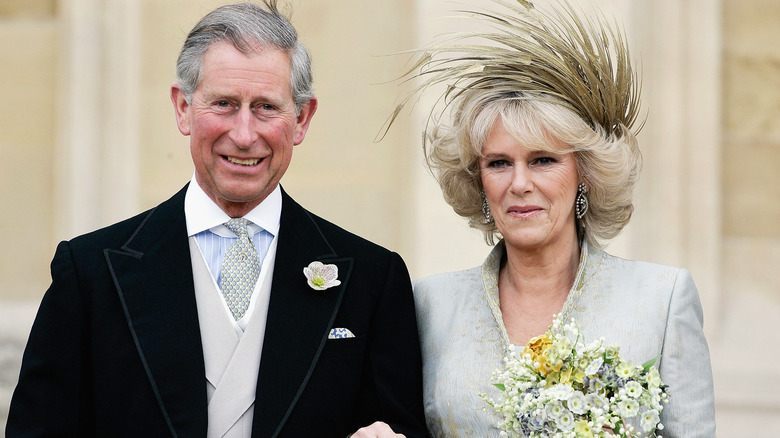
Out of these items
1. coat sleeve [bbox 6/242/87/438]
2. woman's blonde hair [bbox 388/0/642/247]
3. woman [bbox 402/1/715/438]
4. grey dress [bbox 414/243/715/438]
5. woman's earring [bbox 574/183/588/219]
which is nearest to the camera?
coat sleeve [bbox 6/242/87/438]

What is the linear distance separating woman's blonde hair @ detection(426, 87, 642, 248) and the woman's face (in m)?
0.04

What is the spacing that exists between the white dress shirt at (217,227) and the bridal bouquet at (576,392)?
80 centimetres

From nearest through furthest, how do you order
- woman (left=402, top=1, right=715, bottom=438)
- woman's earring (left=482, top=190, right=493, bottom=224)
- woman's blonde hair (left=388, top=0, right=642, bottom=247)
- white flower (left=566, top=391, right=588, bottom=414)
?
white flower (left=566, top=391, right=588, bottom=414), woman (left=402, top=1, right=715, bottom=438), woman's blonde hair (left=388, top=0, right=642, bottom=247), woman's earring (left=482, top=190, right=493, bottom=224)

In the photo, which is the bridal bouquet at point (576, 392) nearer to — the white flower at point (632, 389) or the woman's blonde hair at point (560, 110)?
the white flower at point (632, 389)

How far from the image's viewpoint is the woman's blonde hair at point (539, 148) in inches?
139

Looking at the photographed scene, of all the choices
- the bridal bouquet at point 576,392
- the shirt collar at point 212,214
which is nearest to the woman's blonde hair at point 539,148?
the shirt collar at point 212,214

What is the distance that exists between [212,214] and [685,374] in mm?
1402

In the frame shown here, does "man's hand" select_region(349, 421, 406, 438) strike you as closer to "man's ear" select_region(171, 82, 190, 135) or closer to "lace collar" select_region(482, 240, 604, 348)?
"lace collar" select_region(482, 240, 604, 348)

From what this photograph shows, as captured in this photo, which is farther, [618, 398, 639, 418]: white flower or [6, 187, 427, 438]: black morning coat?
[6, 187, 427, 438]: black morning coat

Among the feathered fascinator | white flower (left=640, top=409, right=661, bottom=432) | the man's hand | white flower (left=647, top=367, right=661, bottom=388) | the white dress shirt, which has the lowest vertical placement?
the man's hand

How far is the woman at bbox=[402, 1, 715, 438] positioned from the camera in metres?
3.43

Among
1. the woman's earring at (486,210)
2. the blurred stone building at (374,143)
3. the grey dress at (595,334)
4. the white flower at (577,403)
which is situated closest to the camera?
the white flower at (577,403)

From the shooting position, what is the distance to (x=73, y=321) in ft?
10.3

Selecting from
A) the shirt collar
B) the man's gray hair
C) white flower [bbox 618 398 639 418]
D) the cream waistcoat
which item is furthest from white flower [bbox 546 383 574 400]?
the man's gray hair
